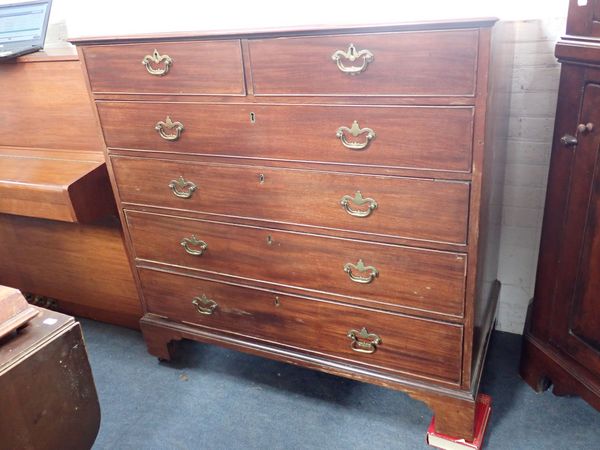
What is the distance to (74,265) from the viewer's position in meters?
2.37

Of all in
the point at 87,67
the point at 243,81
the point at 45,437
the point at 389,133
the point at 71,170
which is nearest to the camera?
the point at 45,437

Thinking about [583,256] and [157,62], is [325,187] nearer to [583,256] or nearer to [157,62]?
[157,62]

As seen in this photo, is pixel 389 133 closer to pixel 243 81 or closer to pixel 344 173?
pixel 344 173

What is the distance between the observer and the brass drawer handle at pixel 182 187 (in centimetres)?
174

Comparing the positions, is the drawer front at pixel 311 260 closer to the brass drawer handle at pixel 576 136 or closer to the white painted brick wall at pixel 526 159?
the brass drawer handle at pixel 576 136

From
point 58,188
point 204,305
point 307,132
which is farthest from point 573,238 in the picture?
point 58,188

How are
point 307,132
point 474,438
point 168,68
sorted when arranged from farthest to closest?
point 474,438, point 168,68, point 307,132

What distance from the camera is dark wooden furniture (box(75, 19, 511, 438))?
4.34ft

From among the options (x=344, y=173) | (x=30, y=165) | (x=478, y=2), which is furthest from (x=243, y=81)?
(x=30, y=165)

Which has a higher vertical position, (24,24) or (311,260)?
(24,24)

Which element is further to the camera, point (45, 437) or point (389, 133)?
point (389, 133)

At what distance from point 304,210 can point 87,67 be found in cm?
84

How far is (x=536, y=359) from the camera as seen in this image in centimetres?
186

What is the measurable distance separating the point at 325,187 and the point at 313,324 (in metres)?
0.50
